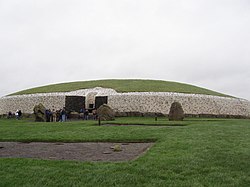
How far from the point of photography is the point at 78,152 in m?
9.86

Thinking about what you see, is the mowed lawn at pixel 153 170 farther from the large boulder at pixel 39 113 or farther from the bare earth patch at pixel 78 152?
the large boulder at pixel 39 113

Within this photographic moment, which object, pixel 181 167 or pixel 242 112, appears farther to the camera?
pixel 242 112

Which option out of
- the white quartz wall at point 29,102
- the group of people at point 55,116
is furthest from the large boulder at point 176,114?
the white quartz wall at point 29,102

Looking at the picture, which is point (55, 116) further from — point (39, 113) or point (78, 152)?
point (78, 152)

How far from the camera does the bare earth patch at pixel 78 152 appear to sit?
8.92 metres

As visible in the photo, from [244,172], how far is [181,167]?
1295 millimetres

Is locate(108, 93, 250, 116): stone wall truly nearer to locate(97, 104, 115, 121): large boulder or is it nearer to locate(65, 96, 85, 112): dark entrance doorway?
locate(65, 96, 85, 112): dark entrance doorway

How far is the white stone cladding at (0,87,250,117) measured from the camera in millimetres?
33500

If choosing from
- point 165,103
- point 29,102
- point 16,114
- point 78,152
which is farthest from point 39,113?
point 78,152

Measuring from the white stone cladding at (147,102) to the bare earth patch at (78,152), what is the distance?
21752 millimetres

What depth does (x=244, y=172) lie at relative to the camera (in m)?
6.77

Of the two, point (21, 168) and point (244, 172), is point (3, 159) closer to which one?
point (21, 168)

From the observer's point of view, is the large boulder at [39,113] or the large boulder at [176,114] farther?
the large boulder at [39,113]

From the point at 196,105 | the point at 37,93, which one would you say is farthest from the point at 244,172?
the point at 37,93
